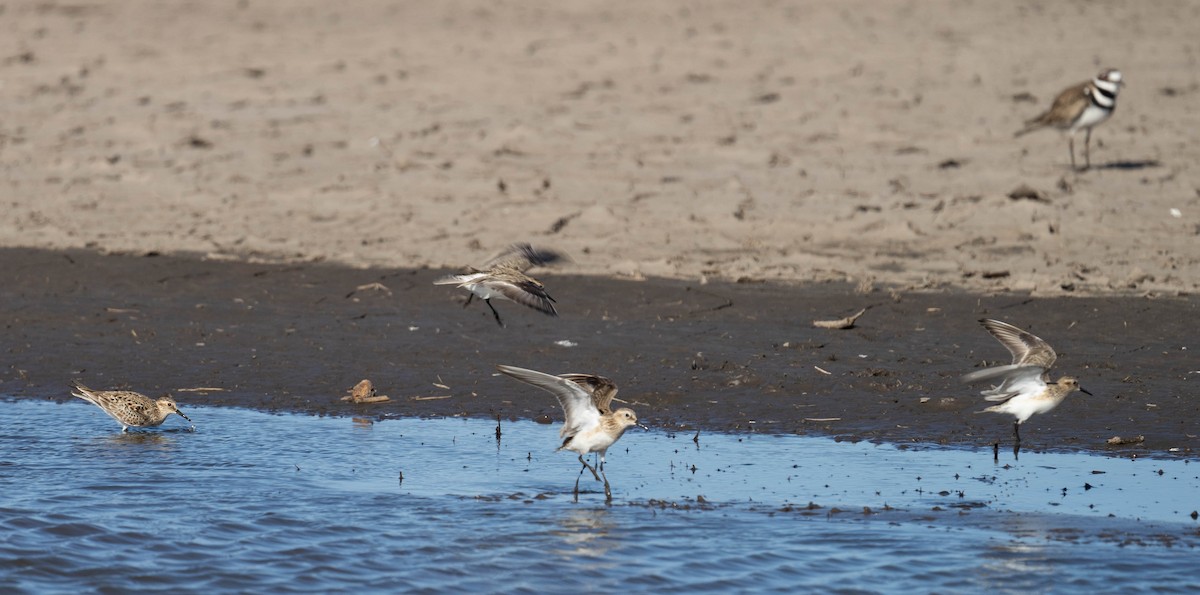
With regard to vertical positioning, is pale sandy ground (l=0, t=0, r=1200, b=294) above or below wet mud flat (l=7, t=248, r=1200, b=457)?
above

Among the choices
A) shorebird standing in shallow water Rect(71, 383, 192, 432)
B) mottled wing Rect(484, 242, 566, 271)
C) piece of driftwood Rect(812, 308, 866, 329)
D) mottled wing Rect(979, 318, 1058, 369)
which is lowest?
shorebird standing in shallow water Rect(71, 383, 192, 432)

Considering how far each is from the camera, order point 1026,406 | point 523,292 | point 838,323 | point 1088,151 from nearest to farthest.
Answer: point 523,292 < point 1026,406 < point 838,323 < point 1088,151

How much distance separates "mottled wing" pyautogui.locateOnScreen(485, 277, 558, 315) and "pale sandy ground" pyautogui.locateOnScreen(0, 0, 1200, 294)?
14.6ft

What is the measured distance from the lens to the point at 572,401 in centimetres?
855

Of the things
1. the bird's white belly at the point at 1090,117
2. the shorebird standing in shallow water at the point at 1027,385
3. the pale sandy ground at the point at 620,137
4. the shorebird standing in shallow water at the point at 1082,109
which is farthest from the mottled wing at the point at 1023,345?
the bird's white belly at the point at 1090,117

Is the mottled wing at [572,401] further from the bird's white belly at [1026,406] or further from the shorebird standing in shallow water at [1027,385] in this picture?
the bird's white belly at [1026,406]

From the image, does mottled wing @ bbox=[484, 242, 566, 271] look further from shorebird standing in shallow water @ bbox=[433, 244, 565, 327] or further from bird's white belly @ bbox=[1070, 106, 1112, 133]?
bird's white belly @ bbox=[1070, 106, 1112, 133]

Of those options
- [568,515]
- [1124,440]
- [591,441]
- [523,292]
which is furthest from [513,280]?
[1124,440]

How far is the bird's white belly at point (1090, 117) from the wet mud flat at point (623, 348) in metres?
3.93

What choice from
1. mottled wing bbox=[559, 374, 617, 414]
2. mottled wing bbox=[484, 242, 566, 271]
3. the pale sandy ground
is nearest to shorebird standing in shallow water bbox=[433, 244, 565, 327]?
mottled wing bbox=[484, 242, 566, 271]

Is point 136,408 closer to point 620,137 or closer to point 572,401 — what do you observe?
point 572,401

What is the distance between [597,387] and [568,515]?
0.73 meters

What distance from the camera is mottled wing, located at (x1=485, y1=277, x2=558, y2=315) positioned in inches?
345

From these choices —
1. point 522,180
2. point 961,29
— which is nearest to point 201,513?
point 522,180
